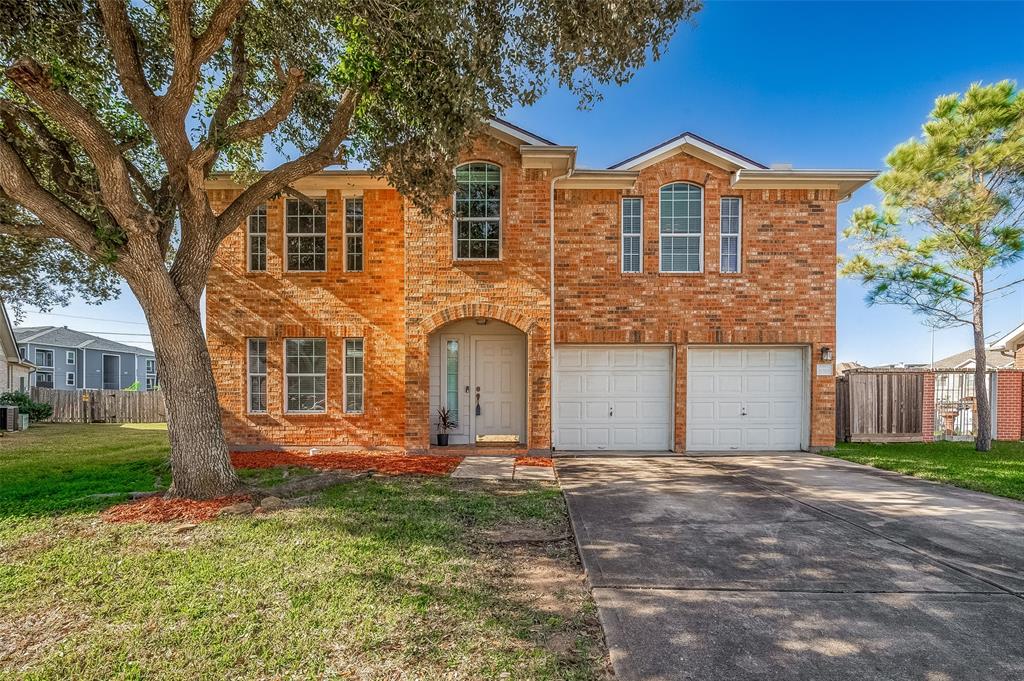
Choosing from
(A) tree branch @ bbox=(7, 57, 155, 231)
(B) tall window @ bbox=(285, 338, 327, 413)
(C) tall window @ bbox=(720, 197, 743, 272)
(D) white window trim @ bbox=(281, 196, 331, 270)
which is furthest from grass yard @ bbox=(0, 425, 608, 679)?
(C) tall window @ bbox=(720, 197, 743, 272)

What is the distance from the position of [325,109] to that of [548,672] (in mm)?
8623

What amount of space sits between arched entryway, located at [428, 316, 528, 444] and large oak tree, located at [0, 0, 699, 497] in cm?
372

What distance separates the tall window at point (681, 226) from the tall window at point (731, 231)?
0.55 meters

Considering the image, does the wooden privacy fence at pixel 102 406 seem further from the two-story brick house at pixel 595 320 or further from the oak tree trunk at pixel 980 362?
the oak tree trunk at pixel 980 362

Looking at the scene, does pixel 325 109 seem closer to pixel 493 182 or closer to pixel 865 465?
pixel 493 182

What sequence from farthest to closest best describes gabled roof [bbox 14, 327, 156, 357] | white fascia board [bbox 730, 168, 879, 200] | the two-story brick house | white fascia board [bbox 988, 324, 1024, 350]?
gabled roof [bbox 14, 327, 156, 357]
white fascia board [bbox 988, 324, 1024, 350]
the two-story brick house
white fascia board [bbox 730, 168, 879, 200]

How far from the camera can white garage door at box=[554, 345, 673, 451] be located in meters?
10.1

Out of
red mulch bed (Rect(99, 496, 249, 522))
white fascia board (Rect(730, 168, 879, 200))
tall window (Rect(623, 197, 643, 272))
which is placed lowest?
red mulch bed (Rect(99, 496, 249, 522))

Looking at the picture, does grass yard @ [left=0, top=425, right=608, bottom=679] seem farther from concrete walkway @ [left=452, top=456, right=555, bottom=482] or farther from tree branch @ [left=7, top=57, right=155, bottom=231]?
tree branch @ [left=7, top=57, right=155, bottom=231]

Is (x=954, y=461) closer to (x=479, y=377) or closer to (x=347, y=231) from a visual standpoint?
(x=479, y=377)

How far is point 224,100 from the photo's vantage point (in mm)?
6504

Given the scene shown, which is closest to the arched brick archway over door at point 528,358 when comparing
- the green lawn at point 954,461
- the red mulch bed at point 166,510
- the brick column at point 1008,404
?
the red mulch bed at point 166,510

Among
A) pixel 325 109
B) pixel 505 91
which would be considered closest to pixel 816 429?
pixel 505 91

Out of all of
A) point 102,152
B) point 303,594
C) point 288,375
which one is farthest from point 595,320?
point 102,152
